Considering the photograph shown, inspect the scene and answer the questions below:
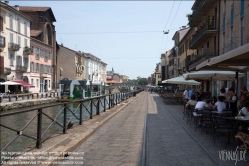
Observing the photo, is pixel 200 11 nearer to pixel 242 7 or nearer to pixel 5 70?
pixel 242 7

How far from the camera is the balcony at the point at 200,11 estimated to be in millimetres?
28452

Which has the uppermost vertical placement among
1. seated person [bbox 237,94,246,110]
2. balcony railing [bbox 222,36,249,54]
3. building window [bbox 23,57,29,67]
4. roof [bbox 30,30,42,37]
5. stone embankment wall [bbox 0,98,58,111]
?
roof [bbox 30,30,42,37]

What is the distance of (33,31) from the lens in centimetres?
5469

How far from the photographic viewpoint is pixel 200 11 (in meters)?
30.6

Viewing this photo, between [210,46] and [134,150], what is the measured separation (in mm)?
24782

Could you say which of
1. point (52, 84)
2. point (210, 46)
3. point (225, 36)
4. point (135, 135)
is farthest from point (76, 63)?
point (135, 135)

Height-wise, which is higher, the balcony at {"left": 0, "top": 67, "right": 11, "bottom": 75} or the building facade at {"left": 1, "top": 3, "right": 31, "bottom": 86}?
the building facade at {"left": 1, "top": 3, "right": 31, "bottom": 86}

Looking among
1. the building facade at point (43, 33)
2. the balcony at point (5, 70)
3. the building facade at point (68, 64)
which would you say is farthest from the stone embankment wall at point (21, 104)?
the building facade at point (68, 64)

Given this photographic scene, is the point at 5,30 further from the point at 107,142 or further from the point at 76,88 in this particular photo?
the point at 107,142

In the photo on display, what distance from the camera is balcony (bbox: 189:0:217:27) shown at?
1120 inches

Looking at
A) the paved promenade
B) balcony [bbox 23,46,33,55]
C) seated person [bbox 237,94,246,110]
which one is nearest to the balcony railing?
seated person [bbox 237,94,246,110]

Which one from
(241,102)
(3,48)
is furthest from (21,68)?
(241,102)

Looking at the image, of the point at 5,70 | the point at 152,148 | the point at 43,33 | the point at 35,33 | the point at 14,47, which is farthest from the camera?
the point at 43,33

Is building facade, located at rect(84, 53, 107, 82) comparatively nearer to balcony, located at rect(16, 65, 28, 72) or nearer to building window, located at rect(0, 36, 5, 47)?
balcony, located at rect(16, 65, 28, 72)
